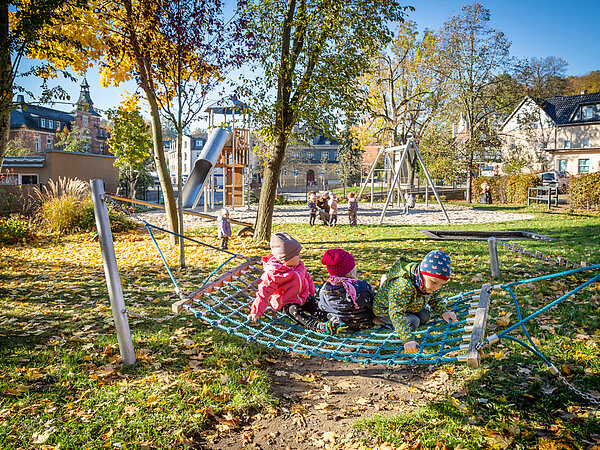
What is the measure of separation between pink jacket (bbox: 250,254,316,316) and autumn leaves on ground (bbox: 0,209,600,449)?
536 millimetres

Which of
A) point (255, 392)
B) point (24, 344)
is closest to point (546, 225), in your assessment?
point (255, 392)

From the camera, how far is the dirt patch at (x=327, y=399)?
300 cm

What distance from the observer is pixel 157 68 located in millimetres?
7691

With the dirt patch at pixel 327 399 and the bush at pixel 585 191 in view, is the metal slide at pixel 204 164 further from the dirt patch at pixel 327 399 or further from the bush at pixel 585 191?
the dirt patch at pixel 327 399

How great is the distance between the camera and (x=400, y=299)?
3.58 metres

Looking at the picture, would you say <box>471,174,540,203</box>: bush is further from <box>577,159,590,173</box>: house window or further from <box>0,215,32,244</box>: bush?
<box>0,215,32,244</box>: bush

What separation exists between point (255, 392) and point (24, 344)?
8.72 ft

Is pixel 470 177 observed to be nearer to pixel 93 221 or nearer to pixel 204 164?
pixel 204 164

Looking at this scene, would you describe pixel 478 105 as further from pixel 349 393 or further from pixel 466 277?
pixel 349 393

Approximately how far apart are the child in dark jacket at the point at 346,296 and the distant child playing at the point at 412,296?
123 mm

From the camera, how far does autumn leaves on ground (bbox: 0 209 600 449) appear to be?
2957mm

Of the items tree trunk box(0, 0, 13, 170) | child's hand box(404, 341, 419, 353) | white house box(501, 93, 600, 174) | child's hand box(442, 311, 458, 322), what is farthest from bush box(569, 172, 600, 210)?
tree trunk box(0, 0, 13, 170)

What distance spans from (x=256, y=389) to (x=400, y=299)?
1.43 metres

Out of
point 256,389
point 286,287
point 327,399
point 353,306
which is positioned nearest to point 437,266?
point 353,306
